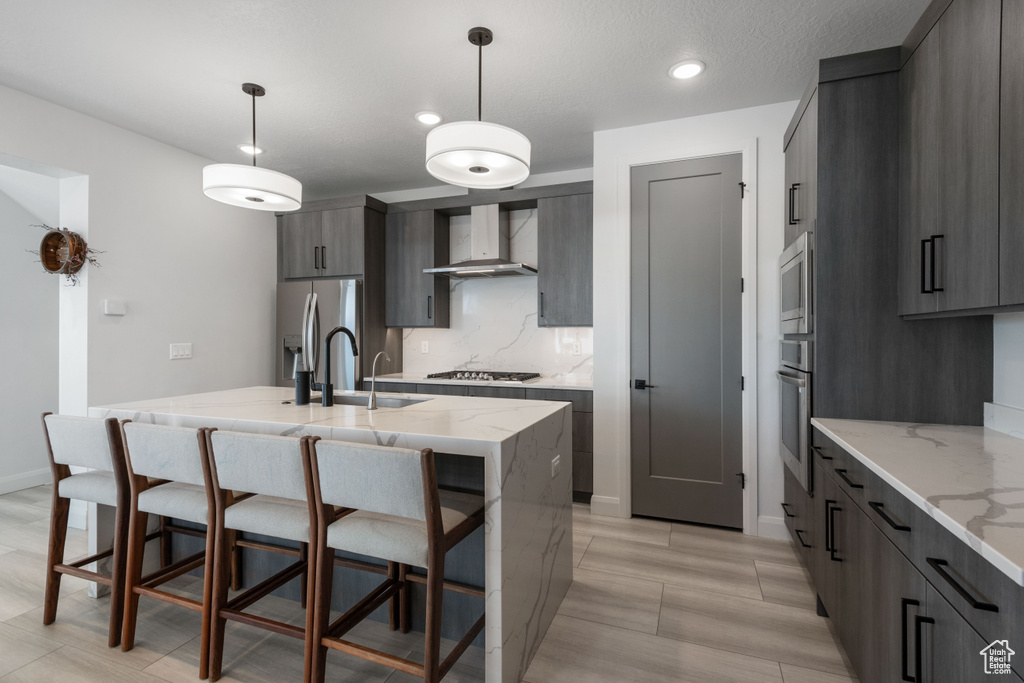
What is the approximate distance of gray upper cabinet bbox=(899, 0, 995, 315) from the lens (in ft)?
4.64

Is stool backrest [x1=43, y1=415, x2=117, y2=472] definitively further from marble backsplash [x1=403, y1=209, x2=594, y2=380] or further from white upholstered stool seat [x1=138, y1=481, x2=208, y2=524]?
marble backsplash [x1=403, y1=209, x2=594, y2=380]

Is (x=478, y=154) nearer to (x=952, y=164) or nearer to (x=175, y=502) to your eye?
(x=952, y=164)

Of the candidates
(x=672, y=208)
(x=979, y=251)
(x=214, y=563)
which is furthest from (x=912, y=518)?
(x=672, y=208)

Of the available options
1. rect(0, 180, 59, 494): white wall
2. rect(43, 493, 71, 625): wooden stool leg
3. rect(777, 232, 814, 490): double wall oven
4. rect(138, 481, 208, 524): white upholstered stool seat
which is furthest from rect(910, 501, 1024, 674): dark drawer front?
rect(0, 180, 59, 494): white wall

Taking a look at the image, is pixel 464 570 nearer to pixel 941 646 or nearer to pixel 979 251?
pixel 941 646

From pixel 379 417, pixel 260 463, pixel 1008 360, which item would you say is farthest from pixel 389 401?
pixel 1008 360

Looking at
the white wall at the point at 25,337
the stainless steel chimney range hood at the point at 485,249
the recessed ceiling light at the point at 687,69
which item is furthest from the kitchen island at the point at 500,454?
the white wall at the point at 25,337

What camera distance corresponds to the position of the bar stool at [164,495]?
5.71 feet

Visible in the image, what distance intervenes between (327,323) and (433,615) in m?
3.14

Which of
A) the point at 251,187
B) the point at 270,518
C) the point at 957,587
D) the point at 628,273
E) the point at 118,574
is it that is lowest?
the point at 118,574

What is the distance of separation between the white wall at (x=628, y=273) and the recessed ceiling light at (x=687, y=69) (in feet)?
1.85

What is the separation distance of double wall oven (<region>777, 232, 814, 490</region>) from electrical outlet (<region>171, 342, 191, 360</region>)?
418 centimetres

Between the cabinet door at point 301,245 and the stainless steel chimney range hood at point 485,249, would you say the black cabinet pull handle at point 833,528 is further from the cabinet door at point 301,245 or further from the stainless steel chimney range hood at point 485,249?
the cabinet door at point 301,245

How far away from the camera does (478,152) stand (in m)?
1.94
